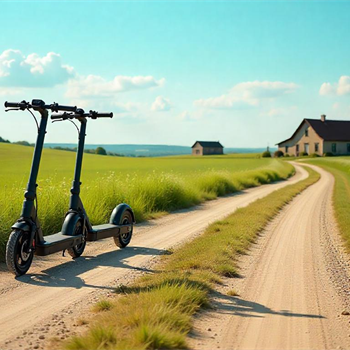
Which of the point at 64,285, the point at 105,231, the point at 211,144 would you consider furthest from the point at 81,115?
the point at 211,144

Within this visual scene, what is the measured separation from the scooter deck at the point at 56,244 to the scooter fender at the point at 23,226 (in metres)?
0.36

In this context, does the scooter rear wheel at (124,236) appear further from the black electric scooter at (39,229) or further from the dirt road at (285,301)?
the dirt road at (285,301)

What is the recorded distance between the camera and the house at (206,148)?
153m

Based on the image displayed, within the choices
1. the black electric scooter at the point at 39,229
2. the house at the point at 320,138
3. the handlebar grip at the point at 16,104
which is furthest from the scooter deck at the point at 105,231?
the house at the point at 320,138

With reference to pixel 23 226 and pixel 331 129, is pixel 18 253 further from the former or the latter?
pixel 331 129

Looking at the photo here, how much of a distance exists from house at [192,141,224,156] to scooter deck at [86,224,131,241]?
142 meters

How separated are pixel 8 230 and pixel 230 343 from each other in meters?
5.74

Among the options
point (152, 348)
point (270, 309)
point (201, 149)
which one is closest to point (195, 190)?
point (270, 309)

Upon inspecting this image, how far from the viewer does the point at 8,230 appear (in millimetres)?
9375

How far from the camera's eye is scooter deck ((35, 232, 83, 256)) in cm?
783

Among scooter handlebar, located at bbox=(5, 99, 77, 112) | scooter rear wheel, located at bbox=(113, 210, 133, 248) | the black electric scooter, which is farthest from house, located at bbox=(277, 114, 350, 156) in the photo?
scooter handlebar, located at bbox=(5, 99, 77, 112)

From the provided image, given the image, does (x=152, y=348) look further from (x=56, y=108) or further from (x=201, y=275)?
(x=56, y=108)

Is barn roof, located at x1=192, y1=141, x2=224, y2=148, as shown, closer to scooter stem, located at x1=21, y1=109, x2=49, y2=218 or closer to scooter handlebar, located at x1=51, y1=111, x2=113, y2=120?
scooter handlebar, located at x1=51, y1=111, x2=113, y2=120

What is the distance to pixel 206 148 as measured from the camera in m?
153
